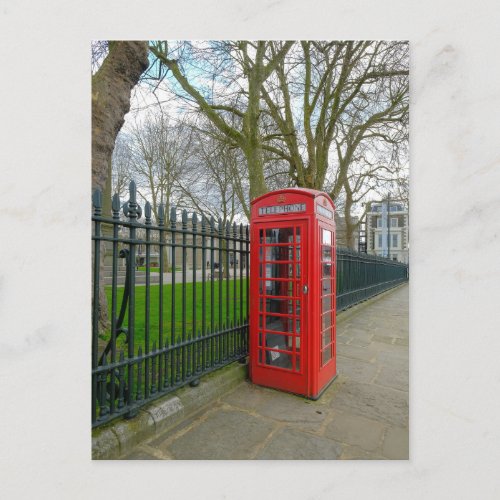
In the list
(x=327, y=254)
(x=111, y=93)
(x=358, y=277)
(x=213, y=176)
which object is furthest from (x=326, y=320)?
(x=213, y=176)

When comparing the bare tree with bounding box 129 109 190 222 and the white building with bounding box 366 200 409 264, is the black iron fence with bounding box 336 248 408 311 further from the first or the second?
the bare tree with bounding box 129 109 190 222

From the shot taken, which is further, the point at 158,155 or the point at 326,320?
the point at 158,155

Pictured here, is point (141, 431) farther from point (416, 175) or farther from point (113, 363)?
point (416, 175)

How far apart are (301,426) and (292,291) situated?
104 centimetres

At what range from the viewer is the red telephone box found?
8.60ft

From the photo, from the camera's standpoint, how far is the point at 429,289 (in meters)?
1.76

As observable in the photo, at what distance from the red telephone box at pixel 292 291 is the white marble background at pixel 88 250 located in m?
0.95

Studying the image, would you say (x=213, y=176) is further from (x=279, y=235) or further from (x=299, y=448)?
(x=299, y=448)

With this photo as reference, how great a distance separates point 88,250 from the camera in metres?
1.73

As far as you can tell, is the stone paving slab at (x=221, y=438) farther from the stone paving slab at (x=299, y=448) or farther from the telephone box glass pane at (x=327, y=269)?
the telephone box glass pane at (x=327, y=269)

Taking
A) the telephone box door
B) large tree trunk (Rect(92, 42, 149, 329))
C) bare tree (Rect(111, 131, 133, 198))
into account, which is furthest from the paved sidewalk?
bare tree (Rect(111, 131, 133, 198))

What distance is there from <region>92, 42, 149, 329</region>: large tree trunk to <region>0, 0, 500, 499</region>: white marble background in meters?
1.47

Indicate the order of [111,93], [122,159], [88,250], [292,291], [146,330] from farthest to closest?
[122,159], [111,93], [292,291], [146,330], [88,250]

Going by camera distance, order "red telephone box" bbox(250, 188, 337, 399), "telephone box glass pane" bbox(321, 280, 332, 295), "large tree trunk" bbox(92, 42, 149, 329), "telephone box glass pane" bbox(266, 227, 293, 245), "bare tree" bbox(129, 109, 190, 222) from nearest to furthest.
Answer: "red telephone box" bbox(250, 188, 337, 399), "telephone box glass pane" bbox(266, 227, 293, 245), "telephone box glass pane" bbox(321, 280, 332, 295), "large tree trunk" bbox(92, 42, 149, 329), "bare tree" bbox(129, 109, 190, 222)
